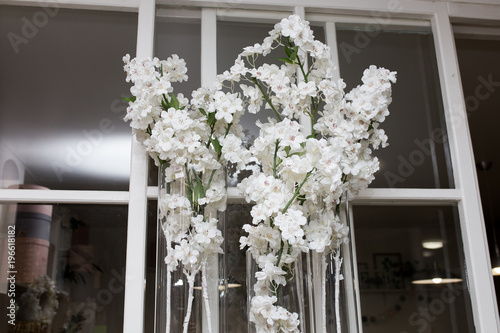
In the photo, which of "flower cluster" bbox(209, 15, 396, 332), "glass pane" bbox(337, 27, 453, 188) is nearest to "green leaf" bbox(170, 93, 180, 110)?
"flower cluster" bbox(209, 15, 396, 332)

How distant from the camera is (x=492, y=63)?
1.93 meters

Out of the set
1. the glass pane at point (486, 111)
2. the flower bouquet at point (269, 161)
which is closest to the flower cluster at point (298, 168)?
the flower bouquet at point (269, 161)

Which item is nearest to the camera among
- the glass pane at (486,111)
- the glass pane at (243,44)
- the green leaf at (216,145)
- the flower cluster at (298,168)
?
the flower cluster at (298,168)

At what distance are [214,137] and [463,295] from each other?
0.86 meters

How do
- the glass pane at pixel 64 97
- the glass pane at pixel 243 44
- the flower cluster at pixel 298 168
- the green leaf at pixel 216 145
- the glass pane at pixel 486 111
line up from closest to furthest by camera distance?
the flower cluster at pixel 298 168 < the green leaf at pixel 216 145 < the glass pane at pixel 64 97 < the glass pane at pixel 243 44 < the glass pane at pixel 486 111

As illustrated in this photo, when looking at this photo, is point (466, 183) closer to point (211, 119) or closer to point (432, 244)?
point (432, 244)

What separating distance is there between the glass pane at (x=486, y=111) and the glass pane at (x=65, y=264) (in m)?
1.34

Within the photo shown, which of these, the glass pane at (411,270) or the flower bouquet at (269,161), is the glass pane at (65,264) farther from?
the glass pane at (411,270)

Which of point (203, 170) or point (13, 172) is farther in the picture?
point (13, 172)

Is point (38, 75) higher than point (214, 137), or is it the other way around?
point (38, 75)

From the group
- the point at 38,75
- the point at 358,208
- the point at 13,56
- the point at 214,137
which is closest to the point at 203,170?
the point at 214,137

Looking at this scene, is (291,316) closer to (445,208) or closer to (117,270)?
(117,270)

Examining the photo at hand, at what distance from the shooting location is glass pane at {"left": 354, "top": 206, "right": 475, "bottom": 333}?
4.87ft

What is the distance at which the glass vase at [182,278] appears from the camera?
1221mm
